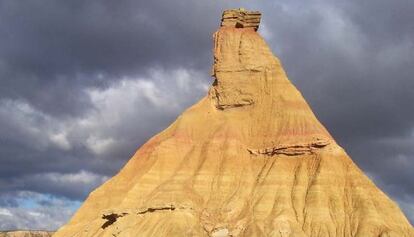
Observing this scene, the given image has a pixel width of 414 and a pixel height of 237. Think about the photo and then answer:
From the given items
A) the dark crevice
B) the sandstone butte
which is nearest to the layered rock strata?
the sandstone butte

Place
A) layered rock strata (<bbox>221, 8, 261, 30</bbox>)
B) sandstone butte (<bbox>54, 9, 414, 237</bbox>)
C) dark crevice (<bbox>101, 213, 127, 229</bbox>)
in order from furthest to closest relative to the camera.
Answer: layered rock strata (<bbox>221, 8, 261, 30</bbox>) < dark crevice (<bbox>101, 213, 127, 229</bbox>) < sandstone butte (<bbox>54, 9, 414, 237</bbox>)

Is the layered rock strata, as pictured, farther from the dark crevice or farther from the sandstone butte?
the dark crevice

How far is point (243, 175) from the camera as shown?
315 feet

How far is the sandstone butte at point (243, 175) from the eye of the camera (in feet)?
282

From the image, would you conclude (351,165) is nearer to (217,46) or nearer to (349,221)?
(349,221)

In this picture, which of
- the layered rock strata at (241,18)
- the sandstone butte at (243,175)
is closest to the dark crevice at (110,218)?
the sandstone butte at (243,175)

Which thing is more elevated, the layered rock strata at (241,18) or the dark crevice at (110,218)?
the layered rock strata at (241,18)

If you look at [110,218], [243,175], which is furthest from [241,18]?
[110,218]

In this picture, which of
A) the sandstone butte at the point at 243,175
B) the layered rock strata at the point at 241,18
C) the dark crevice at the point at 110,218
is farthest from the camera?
the layered rock strata at the point at 241,18

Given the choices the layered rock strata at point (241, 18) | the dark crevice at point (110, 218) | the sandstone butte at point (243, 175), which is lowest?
the dark crevice at point (110, 218)

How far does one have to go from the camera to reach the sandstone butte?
85.9 meters

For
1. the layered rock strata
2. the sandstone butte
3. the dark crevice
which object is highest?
the layered rock strata

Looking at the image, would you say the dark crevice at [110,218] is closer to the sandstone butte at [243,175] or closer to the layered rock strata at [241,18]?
the sandstone butte at [243,175]

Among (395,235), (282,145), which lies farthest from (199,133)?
(395,235)
